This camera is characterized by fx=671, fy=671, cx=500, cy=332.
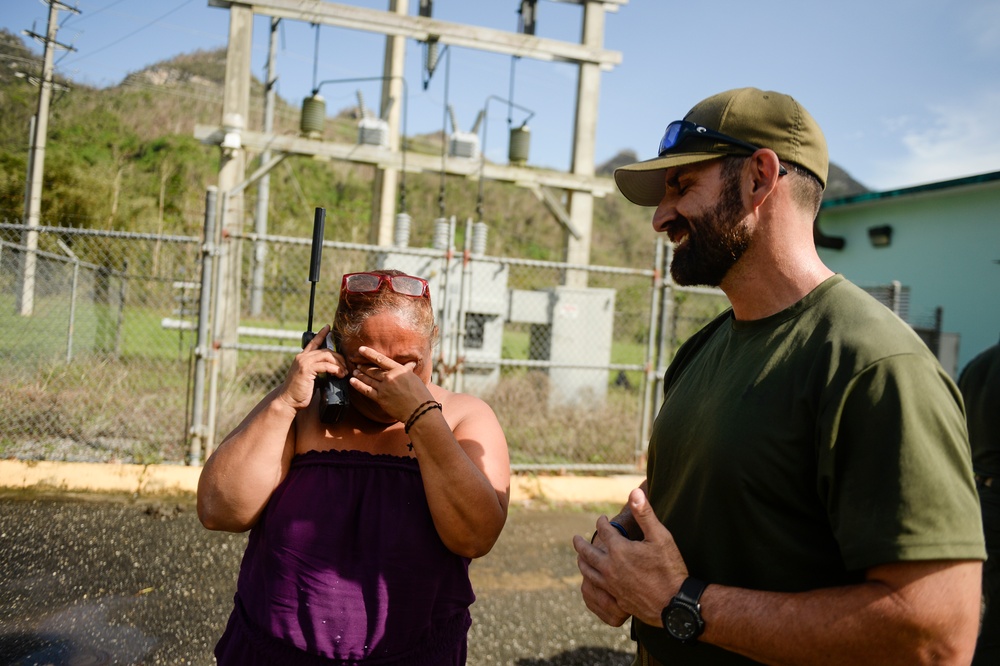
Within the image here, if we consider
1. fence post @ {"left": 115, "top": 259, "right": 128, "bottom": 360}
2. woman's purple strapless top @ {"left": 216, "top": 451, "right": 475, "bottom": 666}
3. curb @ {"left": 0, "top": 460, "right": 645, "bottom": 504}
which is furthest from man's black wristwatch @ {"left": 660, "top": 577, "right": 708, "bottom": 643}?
fence post @ {"left": 115, "top": 259, "right": 128, "bottom": 360}

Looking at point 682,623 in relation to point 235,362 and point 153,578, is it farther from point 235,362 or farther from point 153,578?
point 235,362

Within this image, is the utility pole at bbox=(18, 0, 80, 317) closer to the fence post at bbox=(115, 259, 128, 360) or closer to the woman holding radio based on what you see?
the fence post at bbox=(115, 259, 128, 360)

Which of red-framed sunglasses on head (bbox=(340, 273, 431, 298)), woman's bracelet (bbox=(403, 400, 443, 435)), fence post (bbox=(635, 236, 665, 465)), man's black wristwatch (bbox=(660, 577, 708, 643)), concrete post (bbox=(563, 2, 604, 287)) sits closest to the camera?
man's black wristwatch (bbox=(660, 577, 708, 643))

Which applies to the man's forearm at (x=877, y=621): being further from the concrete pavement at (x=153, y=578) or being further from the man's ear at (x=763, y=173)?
the concrete pavement at (x=153, y=578)

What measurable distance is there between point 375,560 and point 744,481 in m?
1.04

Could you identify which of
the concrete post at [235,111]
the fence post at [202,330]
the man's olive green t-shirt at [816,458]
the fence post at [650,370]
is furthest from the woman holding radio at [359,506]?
the concrete post at [235,111]

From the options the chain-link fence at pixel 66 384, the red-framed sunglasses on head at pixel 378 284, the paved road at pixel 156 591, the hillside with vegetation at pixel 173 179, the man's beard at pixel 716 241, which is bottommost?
the paved road at pixel 156 591

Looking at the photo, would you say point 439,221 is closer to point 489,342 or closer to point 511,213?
point 489,342

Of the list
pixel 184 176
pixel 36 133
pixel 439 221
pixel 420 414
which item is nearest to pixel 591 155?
pixel 439 221

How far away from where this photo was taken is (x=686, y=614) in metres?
1.39

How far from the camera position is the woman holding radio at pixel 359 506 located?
73.5 inches

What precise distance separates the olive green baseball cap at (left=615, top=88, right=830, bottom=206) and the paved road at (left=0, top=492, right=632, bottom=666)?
10.1ft

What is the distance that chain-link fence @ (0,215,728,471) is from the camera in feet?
20.6

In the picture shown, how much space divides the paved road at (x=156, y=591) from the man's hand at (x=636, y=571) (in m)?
2.45
